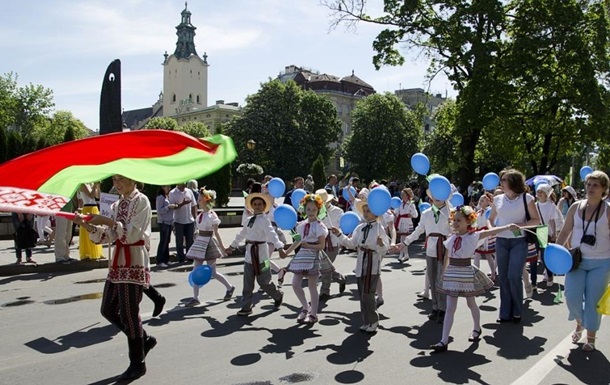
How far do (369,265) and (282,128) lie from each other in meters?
56.2

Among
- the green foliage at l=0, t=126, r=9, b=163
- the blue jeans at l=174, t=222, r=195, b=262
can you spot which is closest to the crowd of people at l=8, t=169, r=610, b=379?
the blue jeans at l=174, t=222, r=195, b=262

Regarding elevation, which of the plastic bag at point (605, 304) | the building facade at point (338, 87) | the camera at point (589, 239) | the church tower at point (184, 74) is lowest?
the plastic bag at point (605, 304)

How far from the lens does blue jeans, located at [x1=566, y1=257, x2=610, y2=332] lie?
20.8 ft

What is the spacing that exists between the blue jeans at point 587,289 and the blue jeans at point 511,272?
3.72ft

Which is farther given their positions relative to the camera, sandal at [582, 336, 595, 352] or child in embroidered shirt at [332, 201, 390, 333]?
child in embroidered shirt at [332, 201, 390, 333]

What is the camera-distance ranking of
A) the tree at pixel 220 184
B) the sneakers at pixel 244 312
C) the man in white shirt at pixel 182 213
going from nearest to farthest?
the sneakers at pixel 244 312 < the man in white shirt at pixel 182 213 < the tree at pixel 220 184

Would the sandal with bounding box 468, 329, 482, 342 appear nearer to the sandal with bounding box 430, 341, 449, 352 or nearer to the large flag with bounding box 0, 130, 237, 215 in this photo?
the sandal with bounding box 430, 341, 449, 352

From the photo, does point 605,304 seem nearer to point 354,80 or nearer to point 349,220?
point 349,220

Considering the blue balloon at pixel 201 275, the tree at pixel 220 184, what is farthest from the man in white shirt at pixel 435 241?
the tree at pixel 220 184

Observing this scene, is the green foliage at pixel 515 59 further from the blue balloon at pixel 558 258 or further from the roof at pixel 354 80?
the roof at pixel 354 80

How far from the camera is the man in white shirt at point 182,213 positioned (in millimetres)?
13055

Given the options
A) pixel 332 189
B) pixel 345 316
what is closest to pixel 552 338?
pixel 345 316

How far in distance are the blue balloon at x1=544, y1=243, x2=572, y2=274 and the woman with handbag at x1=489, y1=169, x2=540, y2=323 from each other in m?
1.17

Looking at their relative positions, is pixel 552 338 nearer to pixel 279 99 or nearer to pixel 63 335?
pixel 63 335
